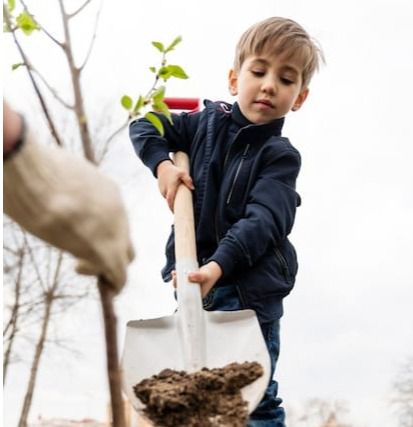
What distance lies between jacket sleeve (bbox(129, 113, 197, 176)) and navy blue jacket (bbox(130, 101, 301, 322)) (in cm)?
3

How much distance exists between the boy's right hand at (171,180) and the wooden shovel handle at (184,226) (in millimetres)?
12

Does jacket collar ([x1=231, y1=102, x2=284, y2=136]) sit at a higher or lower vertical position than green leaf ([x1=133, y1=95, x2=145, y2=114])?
higher

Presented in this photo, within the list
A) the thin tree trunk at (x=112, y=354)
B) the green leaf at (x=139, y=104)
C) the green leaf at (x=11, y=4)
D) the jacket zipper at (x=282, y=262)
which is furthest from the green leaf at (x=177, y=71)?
the thin tree trunk at (x=112, y=354)

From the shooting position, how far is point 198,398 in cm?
A: 150

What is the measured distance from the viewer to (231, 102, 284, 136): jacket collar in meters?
1.89

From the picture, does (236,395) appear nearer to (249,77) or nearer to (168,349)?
(168,349)

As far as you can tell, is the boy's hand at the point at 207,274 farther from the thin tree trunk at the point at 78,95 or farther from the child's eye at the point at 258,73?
the thin tree trunk at the point at 78,95

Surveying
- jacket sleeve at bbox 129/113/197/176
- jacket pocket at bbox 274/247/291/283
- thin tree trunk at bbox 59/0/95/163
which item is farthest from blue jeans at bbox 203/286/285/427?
thin tree trunk at bbox 59/0/95/163

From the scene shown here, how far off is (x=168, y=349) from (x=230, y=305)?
0.58ft

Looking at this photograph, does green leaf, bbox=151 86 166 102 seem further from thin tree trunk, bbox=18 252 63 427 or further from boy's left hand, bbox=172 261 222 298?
boy's left hand, bbox=172 261 222 298

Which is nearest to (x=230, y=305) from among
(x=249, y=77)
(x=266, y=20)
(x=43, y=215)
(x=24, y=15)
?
(x=249, y=77)

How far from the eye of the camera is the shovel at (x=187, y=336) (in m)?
1.72

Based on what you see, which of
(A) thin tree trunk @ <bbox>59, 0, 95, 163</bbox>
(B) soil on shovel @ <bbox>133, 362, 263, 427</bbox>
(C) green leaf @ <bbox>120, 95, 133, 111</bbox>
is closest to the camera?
(A) thin tree trunk @ <bbox>59, 0, 95, 163</bbox>

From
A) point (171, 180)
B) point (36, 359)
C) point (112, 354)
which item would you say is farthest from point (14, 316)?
point (112, 354)
